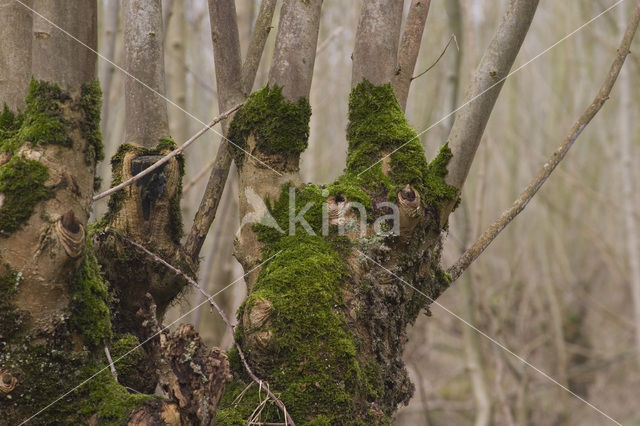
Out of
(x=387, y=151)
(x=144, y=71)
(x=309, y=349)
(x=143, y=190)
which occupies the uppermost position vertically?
(x=144, y=71)

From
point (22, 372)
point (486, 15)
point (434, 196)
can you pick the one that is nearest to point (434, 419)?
point (486, 15)

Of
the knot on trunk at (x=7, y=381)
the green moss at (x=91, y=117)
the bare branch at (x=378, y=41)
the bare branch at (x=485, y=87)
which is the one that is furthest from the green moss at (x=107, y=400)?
the bare branch at (x=378, y=41)

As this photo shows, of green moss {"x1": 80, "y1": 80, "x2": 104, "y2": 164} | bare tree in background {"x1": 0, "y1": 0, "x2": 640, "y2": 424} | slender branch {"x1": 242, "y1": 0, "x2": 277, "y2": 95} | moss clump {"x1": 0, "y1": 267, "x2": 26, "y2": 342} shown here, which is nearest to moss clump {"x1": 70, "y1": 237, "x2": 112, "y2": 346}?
bare tree in background {"x1": 0, "y1": 0, "x2": 640, "y2": 424}

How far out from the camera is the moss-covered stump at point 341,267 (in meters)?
1.68

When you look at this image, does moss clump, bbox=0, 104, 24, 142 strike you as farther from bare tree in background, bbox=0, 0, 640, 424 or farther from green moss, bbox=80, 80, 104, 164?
green moss, bbox=80, 80, 104, 164

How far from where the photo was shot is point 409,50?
2.34m

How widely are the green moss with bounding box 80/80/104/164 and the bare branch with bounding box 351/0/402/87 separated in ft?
2.94

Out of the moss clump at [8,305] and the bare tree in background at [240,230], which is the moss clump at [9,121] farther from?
the moss clump at [8,305]

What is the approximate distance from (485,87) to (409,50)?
389 millimetres

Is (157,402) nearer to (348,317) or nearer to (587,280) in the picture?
(348,317)

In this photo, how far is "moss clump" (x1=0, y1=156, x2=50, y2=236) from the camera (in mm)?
1482

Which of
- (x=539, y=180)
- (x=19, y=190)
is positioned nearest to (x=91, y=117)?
(x=19, y=190)

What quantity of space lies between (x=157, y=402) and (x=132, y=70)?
1173 mm

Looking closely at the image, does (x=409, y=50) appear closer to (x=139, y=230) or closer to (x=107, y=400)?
(x=139, y=230)
